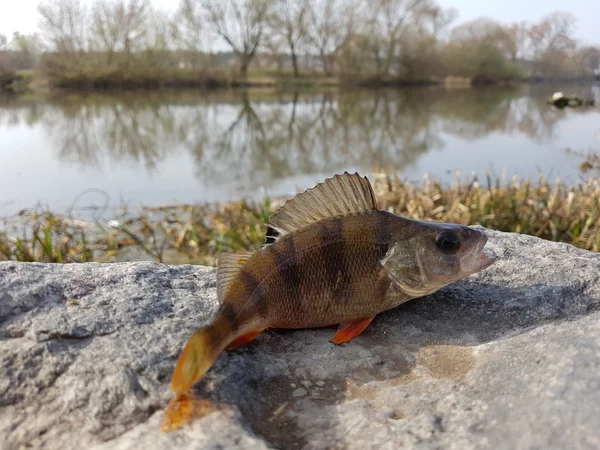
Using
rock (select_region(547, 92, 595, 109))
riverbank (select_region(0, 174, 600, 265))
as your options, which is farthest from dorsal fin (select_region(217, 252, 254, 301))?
rock (select_region(547, 92, 595, 109))

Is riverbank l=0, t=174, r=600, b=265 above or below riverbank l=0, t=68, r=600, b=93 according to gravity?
below

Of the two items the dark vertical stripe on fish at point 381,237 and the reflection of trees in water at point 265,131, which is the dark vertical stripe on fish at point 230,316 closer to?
the dark vertical stripe on fish at point 381,237

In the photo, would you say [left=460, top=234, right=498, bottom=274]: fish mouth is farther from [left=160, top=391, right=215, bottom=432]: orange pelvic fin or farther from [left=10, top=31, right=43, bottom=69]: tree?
[left=10, top=31, right=43, bottom=69]: tree

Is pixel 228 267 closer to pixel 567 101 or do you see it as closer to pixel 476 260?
pixel 476 260

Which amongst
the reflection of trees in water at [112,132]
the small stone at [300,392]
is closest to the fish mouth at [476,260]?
the small stone at [300,392]

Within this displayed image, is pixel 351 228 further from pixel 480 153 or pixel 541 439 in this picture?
pixel 480 153

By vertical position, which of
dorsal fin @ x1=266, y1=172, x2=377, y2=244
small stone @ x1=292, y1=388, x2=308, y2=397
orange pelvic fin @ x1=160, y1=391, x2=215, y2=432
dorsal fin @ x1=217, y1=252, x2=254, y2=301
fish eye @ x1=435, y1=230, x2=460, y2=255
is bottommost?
small stone @ x1=292, y1=388, x2=308, y2=397
